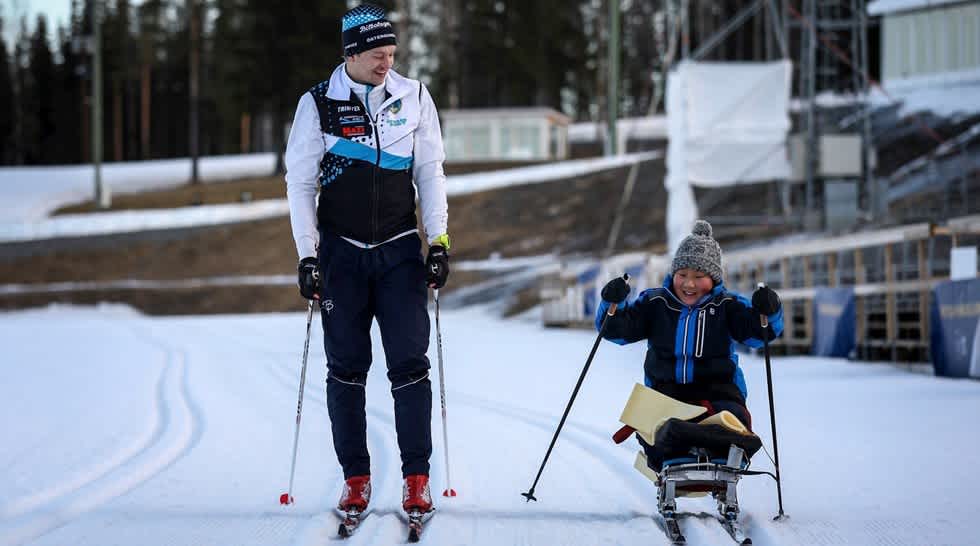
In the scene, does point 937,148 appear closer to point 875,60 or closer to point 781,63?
point 781,63

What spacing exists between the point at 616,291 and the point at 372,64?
130 centimetres

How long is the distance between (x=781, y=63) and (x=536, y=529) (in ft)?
60.0

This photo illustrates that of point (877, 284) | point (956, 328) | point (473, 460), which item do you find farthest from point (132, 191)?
point (473, 460)

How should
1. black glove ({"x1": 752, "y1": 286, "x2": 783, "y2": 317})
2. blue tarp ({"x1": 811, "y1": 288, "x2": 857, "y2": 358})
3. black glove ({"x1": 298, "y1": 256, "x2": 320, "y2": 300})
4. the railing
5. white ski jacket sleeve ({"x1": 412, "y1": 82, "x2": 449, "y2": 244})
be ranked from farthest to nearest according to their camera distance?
blue tarp ({"x1": 811, "y1": 288, "x2": 857, "y2": 358})
the railing
white ski jacket sleeve ({"x1": 412, "y1": 82, "x2": 449, "y2": 244})
black glove ({"x1": 298, "y1": 256, "x2": 320, "y2": 300})
black glove ({"x1": 752, "y1": 286, "x2": 783, "y2": 317})

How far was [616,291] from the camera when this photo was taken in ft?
15.2

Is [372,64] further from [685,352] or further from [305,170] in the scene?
[685,352]

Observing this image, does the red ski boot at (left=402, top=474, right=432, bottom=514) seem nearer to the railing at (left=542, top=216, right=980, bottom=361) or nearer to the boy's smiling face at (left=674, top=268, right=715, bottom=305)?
the boy's smiling face at (left=674, top=268, right=715, bottom=305)

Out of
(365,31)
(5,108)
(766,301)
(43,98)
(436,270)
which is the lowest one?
(766,301)

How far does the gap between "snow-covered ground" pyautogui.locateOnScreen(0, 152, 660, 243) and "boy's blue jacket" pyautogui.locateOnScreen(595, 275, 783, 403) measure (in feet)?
106

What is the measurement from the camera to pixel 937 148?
32031 mm

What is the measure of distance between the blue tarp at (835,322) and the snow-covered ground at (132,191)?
24.7 meters

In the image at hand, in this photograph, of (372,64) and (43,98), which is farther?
(43,98)

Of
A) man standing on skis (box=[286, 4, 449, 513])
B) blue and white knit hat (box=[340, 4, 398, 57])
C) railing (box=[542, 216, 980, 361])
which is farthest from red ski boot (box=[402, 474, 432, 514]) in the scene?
railing (box=[542, 216, 980, 361])

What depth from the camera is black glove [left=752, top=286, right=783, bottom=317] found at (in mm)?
4398
